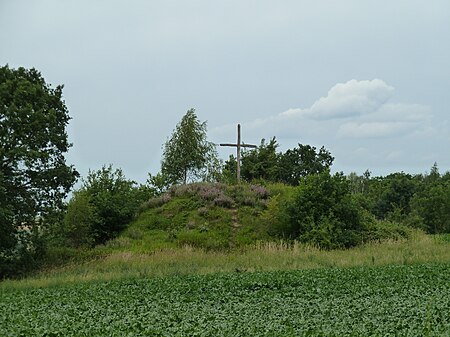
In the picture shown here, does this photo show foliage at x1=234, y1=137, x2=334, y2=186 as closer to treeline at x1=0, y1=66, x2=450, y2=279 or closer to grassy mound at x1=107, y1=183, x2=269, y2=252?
treeline at x1=0, y1=66, x2=450, y2=279

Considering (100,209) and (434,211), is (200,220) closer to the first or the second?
(100,209)

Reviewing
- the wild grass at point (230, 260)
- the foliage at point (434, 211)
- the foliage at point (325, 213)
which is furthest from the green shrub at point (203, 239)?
the foliage at point (434, 211)

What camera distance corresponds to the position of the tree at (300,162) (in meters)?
62.5

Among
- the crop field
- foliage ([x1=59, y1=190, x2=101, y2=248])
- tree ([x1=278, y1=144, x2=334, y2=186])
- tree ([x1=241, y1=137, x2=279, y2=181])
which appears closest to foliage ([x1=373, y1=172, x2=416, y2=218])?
tree ([x1=278, y1=144, x2=334, y2=186])

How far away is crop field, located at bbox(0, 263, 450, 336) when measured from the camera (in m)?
9.58

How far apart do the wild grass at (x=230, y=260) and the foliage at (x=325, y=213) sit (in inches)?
46.7

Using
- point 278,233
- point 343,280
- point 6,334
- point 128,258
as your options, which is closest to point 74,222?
point 128,258

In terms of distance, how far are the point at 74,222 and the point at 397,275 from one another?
19102 millimetres

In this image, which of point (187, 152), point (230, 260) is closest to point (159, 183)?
point (187, 152)

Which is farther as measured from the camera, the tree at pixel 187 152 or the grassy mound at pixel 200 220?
the tree at pixel 187 152

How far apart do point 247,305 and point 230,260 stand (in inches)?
457

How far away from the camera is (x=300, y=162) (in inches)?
2510

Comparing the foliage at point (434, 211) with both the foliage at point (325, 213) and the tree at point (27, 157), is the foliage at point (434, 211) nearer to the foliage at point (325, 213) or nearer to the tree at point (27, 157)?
the foliage at point (325, 213)

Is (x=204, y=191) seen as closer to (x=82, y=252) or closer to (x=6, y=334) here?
(x=82, y=252)
